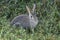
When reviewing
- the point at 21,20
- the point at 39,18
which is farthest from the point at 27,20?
the point at 39,18

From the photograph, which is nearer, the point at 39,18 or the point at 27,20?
the point at 27,20

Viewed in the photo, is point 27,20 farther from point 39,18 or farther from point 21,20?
point 39,18

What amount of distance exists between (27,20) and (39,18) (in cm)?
55

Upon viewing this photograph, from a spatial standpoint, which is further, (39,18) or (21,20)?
(39,18)

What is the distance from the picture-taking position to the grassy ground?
19.8 feet

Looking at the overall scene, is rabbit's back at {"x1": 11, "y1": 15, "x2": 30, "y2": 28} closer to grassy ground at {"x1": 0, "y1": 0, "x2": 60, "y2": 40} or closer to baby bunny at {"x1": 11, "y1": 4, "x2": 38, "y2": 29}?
baby bunny at {"x1": 11, "y1": 4, "x2": 38, "y2": 29}

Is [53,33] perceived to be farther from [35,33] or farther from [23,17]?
[23,17]

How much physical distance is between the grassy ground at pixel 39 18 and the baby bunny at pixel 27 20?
176 millimetres

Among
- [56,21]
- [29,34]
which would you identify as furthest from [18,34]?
[56,21]

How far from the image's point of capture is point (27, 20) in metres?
6.63

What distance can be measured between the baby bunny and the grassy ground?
0.18 meters

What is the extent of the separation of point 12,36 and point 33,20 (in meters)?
0.89

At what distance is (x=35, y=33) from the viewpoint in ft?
20.6

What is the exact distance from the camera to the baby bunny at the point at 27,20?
21.4 ft
